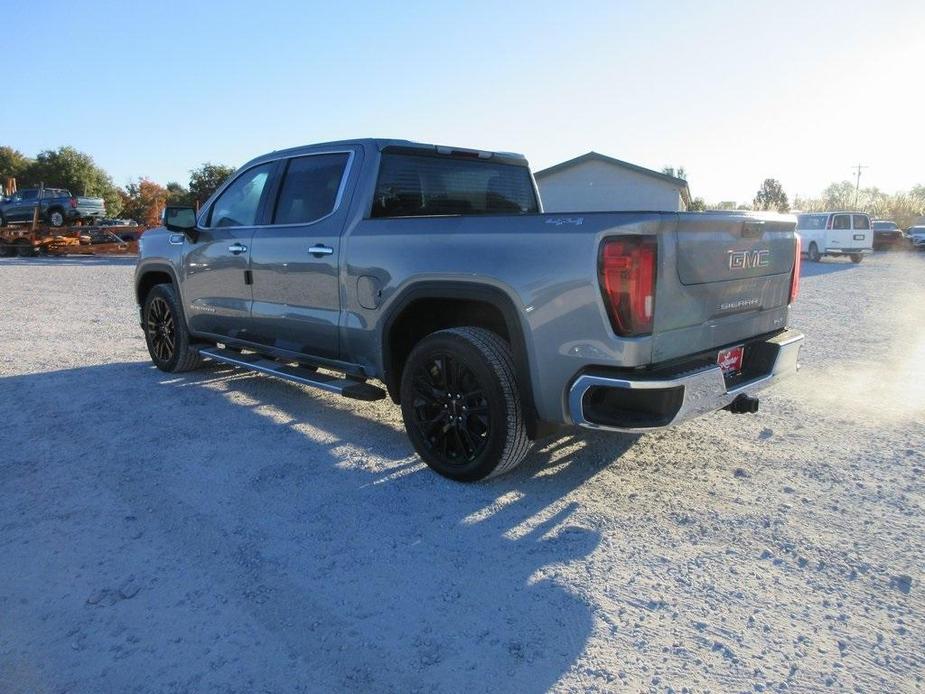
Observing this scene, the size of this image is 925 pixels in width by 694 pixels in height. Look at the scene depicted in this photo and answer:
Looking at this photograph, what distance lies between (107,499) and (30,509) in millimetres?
358

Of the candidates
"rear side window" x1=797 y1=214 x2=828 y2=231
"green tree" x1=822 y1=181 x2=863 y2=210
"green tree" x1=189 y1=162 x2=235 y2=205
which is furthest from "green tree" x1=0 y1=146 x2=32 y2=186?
"green tree" x1=822 y1=181 x2=863 y2=210

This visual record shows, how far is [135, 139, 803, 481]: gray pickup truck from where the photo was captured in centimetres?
319

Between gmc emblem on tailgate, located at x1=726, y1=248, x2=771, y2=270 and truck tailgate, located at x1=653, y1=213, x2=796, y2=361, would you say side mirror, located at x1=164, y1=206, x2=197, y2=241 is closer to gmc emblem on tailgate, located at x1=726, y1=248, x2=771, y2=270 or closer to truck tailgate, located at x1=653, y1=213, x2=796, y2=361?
truck tailgate, located at x1=653, y1=213, x2=796, y2=361

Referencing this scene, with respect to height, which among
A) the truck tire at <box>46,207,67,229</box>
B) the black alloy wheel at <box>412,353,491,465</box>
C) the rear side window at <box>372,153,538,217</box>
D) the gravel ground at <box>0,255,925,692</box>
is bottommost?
the gravel ground at <box>0,255,925,692</box>

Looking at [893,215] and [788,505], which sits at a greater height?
[893,215]

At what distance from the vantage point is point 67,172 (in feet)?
174

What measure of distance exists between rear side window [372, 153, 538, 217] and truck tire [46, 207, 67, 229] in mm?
28390

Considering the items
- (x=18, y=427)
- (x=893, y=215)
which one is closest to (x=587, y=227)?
(x=18, y=427)

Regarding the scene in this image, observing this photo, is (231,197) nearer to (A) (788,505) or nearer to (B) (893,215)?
(A) (788,505)

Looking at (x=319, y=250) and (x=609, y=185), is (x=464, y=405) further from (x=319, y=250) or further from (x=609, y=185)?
(x=609, y=185)

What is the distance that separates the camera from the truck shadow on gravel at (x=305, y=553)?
93.3 inches

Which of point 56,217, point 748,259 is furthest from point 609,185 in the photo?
point 748,259

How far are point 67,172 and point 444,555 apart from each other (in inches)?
2364

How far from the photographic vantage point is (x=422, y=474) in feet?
13.2
